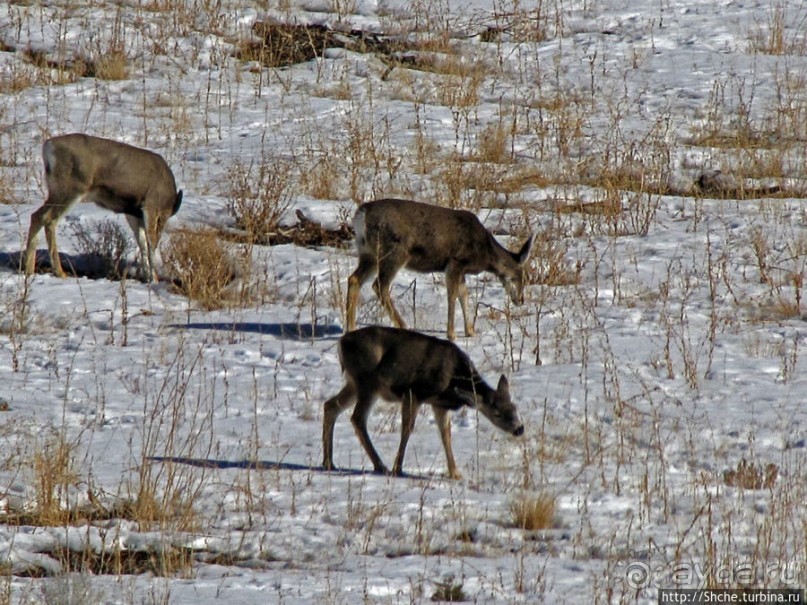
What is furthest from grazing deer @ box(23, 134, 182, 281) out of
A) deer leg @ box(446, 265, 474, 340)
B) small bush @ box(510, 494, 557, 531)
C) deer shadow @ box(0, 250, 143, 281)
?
small bush @ box(510, 494, 557, 531)

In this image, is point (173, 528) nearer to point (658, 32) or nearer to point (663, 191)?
point (663, 191)

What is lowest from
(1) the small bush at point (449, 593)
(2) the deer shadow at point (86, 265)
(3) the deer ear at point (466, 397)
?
(1) the small bush at point (449, 593)

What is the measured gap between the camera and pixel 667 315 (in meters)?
12.0

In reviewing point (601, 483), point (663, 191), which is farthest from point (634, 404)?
point (663, 191)

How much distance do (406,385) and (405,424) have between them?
0.83 feet

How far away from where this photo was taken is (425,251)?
12.0m

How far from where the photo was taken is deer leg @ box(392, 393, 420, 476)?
7.95 m

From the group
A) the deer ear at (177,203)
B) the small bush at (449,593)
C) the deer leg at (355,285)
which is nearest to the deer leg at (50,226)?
the deer ear at (177,203)

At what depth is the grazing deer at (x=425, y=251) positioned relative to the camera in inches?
460

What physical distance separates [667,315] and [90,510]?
6398mm

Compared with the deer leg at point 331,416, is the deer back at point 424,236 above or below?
above

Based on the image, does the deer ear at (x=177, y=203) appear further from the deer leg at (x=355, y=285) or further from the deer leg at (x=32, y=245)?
the deer leg at (x=355, y=285)

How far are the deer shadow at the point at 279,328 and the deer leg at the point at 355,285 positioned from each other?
0.55 feet

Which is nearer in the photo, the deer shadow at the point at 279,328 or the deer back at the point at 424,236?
the deer shadow at the point at 279,328
